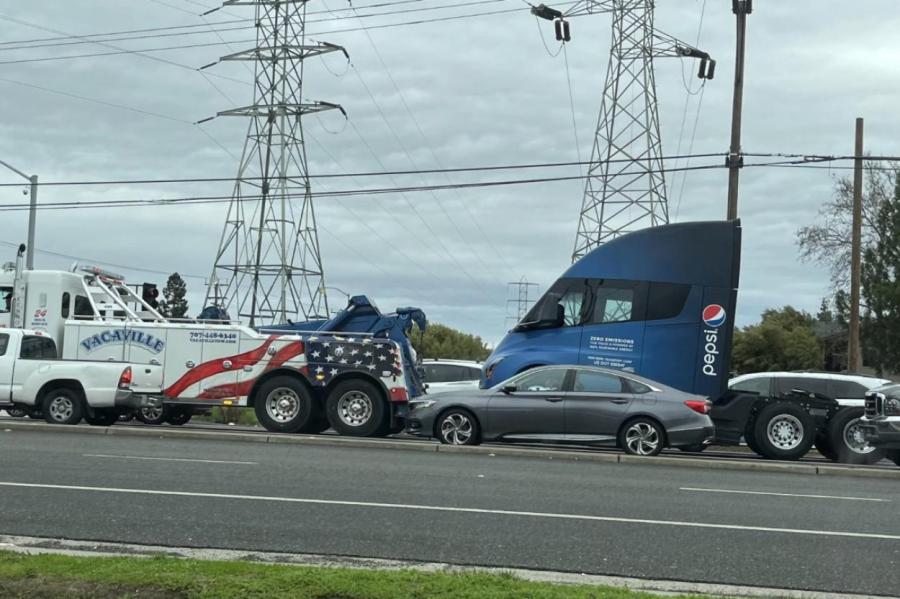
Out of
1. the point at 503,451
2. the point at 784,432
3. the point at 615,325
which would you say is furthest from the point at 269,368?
the point at 784,432

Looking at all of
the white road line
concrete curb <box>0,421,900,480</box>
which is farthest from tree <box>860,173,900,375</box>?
the white road line

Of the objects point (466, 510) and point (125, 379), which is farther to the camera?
point (125, 379)

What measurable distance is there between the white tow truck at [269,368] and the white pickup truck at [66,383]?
0.40m

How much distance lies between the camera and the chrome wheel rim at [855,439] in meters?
17.6

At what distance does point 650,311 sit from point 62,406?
10446 millimetres

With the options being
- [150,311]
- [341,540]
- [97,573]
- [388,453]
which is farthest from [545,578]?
[150,311]

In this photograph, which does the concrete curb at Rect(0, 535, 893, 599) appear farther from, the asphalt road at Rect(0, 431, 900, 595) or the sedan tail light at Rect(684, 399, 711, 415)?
the sedan tail light at Rect(684, 399, 711, 415)

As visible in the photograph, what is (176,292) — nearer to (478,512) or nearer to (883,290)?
(883,290)

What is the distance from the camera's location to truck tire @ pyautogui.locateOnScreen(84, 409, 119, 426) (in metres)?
19.5

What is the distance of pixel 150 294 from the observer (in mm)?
22516

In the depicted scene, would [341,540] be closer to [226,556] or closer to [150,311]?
[226,556]

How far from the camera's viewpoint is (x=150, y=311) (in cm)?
2186

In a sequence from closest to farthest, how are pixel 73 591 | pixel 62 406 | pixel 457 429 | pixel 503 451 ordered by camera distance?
1. pixel 73 591
2. pixel 503 451
3. pixel 457 429
4. pixel 62 406

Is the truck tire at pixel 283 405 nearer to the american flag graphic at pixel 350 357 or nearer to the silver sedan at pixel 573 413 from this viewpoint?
the american flag graphic at pixel 350 357
